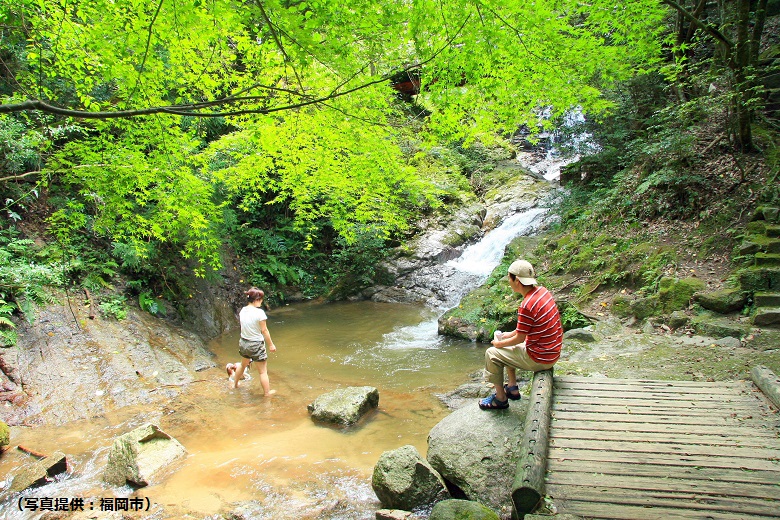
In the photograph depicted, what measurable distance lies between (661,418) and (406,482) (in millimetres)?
2480

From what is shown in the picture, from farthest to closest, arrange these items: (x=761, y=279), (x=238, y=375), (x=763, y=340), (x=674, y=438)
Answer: (x=238, y=375)
(x=761, y=279)
(x=763, y=340)
(x=674, y=438)

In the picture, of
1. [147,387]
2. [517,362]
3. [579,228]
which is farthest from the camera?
[579,228]

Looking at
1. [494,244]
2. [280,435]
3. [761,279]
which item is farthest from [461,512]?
[494,244]

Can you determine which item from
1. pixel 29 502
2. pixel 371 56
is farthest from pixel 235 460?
pixel 371 56

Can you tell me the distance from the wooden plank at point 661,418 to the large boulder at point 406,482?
1.34 m

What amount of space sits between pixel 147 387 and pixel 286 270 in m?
7.95

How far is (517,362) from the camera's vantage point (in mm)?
4332

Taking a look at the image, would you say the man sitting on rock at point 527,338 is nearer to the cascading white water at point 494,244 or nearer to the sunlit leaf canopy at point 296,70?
the sunlit leaf canopy at point 296,70

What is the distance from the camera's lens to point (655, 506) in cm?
286

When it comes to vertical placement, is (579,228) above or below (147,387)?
above

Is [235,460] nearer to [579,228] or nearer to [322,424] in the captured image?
[322,424]

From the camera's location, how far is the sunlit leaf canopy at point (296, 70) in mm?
4266

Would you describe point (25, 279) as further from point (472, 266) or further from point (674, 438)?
point (472, 266)

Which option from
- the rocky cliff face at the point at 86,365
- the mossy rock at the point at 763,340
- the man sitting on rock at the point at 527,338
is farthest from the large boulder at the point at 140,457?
the mossy rock at the point at 763,340
